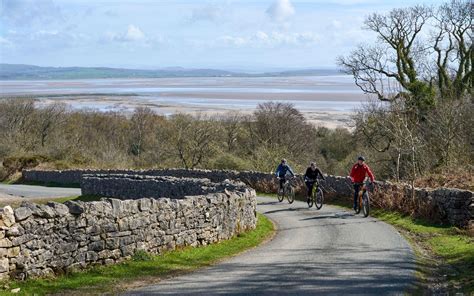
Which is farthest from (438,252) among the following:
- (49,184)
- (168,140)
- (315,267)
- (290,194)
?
(168,140)

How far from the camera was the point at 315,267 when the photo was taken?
12.6m

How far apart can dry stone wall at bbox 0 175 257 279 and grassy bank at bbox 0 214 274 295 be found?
0.70 feet

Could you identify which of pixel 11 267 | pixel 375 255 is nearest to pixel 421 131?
pixel 375 255

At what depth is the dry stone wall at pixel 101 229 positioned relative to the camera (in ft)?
33.2

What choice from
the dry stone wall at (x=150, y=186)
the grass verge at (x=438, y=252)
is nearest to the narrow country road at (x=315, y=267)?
the grass verge at (x=438, y=252)

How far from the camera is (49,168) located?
46.1m

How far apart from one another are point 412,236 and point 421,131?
20.9 metres

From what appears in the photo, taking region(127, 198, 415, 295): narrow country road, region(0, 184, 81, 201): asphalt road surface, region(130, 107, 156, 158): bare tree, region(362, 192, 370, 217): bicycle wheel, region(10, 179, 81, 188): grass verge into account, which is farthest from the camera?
region(130, 107, 156, 158): bare tree

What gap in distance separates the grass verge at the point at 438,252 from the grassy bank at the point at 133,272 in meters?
4.46

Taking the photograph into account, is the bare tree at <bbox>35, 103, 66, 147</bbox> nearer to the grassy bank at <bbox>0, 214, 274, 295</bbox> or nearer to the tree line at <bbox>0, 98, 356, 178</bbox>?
the tree line at <bbox>0, 98, 356, 178</bbox>

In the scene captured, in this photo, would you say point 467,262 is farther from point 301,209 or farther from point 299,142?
point 299,142

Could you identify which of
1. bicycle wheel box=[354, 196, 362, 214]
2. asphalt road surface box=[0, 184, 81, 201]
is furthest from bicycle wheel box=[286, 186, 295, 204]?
asphalt road surface box=[0, 184, 81, 201]

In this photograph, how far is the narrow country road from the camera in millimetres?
10492

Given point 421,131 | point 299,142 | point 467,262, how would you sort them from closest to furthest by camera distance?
1. point 467,262
2. point 421,131
3. point 299,142
